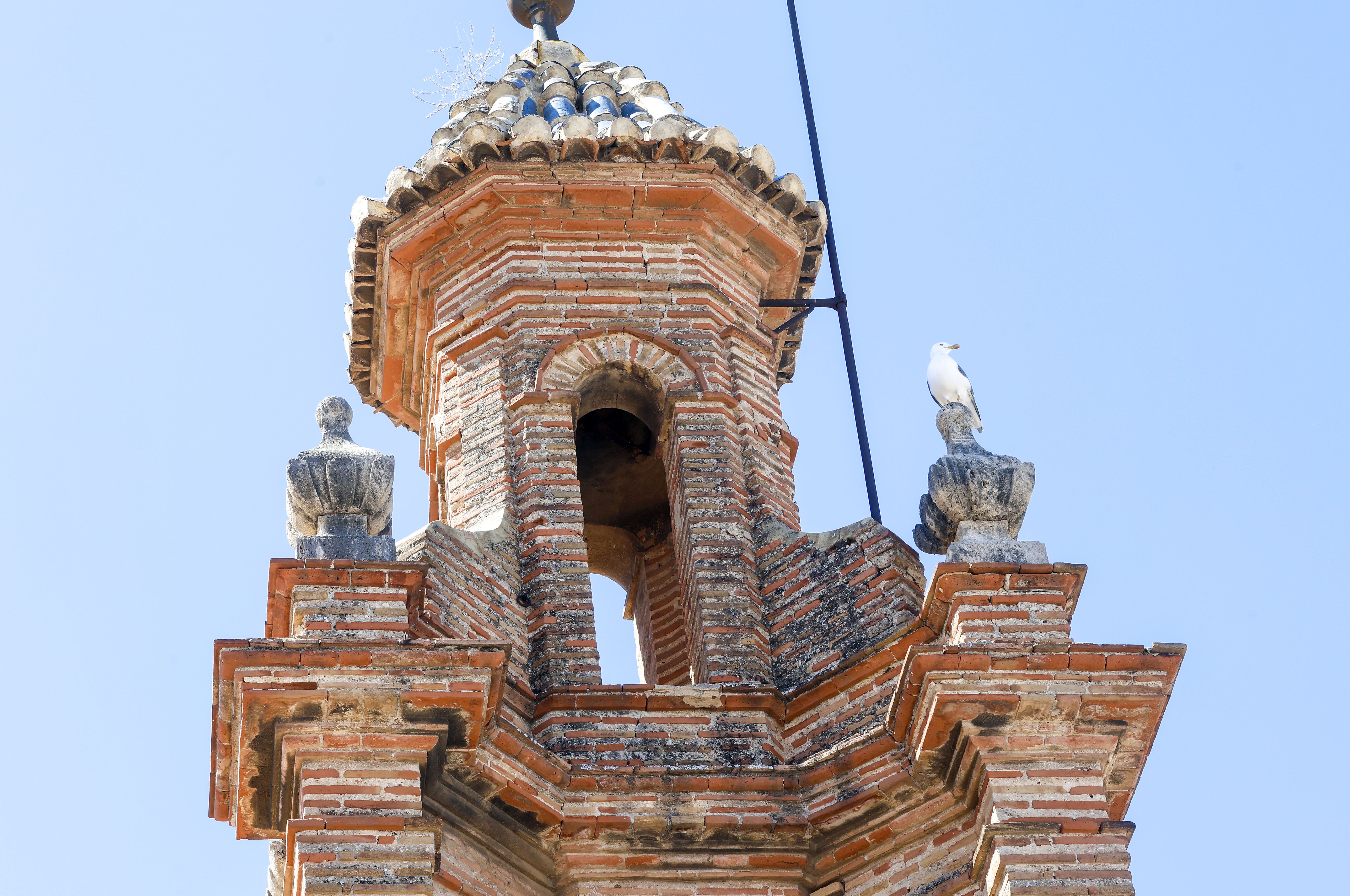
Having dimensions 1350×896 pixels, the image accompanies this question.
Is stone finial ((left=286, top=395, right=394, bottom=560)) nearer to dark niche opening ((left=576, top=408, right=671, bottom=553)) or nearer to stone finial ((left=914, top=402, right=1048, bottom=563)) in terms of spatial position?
stone finial ((left=914, top=402, right=1048, bottom=563))

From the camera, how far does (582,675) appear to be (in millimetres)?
13656

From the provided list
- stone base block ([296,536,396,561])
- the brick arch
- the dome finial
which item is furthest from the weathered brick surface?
the dome finial

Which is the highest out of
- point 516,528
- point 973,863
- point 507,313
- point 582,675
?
point 507,313

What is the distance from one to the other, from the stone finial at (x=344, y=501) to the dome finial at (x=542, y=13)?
6.73m

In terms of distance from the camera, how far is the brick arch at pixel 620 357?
15.4 m

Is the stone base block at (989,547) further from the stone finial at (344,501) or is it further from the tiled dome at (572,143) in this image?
the tiled dome at (572,143)

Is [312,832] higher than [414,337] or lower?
lower

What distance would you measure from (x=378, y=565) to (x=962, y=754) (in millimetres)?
2818

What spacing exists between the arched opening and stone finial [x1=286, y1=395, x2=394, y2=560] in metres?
3.55

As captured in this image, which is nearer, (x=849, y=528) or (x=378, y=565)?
(x=378, y=565)

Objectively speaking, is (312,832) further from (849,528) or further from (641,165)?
(641,165)

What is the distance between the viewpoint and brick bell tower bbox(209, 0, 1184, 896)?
1195 cm

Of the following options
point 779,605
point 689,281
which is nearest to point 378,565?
point 779,605

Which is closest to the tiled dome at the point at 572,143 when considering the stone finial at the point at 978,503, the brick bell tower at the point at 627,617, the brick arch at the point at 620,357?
the brick bell tower at the point at 627,617
